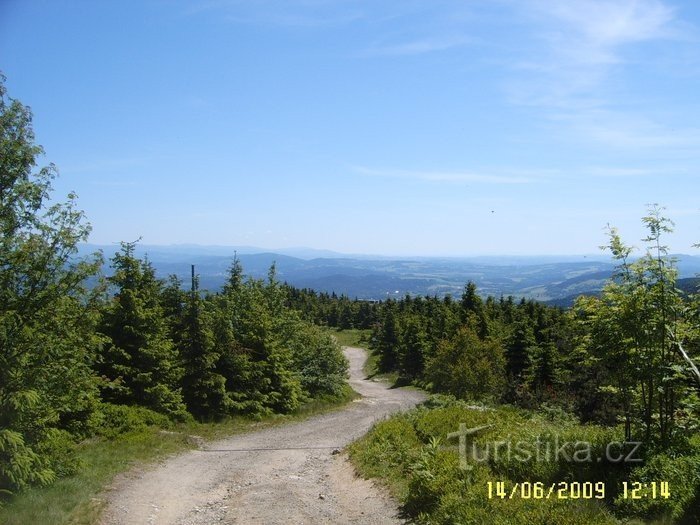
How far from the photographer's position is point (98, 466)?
13.7m

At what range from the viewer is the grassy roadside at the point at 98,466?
9875 mm

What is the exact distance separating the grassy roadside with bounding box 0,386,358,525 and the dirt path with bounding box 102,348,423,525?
51cm

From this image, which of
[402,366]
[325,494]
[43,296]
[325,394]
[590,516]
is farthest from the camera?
[402,366]

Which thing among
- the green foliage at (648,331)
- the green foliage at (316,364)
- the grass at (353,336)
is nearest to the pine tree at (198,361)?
the green foliage at (316,364)

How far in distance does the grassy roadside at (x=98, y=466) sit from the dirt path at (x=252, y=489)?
505mm

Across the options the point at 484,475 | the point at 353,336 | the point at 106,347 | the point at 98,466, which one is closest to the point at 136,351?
the point at 106,347

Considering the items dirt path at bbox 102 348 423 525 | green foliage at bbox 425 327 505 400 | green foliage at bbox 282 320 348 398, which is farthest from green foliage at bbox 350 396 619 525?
green foliage at bbox 282 320 348 398

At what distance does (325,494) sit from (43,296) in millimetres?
7789

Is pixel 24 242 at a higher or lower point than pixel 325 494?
higher

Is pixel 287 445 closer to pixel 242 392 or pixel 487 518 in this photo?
pixel 242 392

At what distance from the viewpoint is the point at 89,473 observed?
12727 millimetres

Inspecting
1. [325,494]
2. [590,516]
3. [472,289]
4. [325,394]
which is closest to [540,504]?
[590,516]

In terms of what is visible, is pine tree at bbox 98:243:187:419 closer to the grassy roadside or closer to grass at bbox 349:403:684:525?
the grassy roadside

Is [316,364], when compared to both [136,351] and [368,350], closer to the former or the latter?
[136,351]
